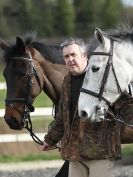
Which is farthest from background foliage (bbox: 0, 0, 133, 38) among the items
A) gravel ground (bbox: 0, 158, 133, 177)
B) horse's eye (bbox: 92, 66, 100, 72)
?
horse's eye (bbox: 92, 66, 100, 72)

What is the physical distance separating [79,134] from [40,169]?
394 cm

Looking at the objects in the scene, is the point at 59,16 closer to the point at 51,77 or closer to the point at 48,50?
the point at 48,50

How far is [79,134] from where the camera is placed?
4.34 m

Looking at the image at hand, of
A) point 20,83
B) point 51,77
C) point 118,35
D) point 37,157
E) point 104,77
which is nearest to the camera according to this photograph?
point 104,77

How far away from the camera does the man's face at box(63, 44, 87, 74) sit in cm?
437

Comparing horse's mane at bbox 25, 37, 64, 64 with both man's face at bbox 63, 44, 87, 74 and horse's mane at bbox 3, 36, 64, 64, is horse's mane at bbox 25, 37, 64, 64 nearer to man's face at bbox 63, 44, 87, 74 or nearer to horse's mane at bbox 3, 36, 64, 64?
horse's mane at bbox 3, 36, 64, 64

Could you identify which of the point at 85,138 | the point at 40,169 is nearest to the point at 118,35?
the point at 85,138

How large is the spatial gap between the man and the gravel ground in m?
3.12

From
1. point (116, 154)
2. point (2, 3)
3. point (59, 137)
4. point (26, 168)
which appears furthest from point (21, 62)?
point (2, 3)

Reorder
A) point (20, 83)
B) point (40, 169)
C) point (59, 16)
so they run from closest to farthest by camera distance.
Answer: point (20, 83) → point (40, 169) → point (59, 16)

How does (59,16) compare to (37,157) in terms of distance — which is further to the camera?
(59,16)

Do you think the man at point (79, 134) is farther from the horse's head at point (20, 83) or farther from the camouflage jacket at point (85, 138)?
the horse's head at point (20, 83)

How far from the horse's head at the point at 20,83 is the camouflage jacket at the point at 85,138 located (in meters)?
1.38

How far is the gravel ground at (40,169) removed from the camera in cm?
768
